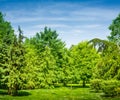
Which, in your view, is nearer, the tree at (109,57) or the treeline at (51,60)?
the tree at (109,57)

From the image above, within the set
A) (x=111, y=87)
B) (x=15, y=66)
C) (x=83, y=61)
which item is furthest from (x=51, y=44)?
(x=111, y=87)

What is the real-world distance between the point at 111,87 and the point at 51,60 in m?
37.8

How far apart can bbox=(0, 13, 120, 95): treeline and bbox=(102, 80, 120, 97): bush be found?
72cm

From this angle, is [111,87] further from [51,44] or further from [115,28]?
[51,44]

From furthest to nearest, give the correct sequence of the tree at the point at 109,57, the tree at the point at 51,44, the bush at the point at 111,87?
1. the tree at the point at 51,44
2. the bush at the point at 111,87
3. the tree at the point at 109,57

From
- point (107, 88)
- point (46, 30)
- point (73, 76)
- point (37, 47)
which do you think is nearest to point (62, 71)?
point (73, 76)

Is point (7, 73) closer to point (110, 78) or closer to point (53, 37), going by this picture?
point (110, 78)

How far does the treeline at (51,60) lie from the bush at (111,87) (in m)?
0.72

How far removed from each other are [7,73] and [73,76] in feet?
85.3

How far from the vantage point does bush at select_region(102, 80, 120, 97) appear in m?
44.5

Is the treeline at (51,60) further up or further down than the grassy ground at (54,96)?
further up

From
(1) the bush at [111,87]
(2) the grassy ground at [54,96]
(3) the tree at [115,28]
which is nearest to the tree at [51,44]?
(3) the tree at [115,28]

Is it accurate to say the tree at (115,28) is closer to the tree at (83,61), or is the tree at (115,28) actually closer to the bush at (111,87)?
the tree at (83,61)

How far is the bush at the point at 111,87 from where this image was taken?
1752 inches
